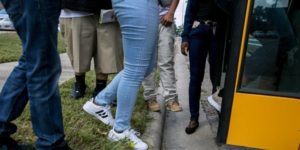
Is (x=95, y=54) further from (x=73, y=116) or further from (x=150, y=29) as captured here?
(x=150, y=29)

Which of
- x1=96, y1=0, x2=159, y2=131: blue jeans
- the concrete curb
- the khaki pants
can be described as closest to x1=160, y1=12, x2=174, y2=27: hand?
the khaki pants

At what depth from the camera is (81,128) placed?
295 centimetres

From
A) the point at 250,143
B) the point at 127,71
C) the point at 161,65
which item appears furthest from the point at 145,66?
the point at 161,65

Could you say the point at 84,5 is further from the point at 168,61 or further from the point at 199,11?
the point at 168,61

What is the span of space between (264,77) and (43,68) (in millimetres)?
1530

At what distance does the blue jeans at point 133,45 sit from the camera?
235 cm

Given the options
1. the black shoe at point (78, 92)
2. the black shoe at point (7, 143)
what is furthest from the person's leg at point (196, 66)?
the black shoe at point (7, 143)

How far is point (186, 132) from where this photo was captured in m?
3.64

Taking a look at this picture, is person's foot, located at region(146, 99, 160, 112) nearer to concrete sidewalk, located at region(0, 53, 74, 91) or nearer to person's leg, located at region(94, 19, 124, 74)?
person's leg, located at region(94, 19, 124, 74)

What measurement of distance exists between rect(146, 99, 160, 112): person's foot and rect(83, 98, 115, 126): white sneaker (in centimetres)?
99

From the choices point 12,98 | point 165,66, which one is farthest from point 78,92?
point 12,98

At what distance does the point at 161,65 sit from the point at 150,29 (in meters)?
1.71

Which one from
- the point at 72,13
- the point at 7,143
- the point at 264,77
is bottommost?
the point at 7,143

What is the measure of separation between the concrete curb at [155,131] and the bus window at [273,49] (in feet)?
2.74
